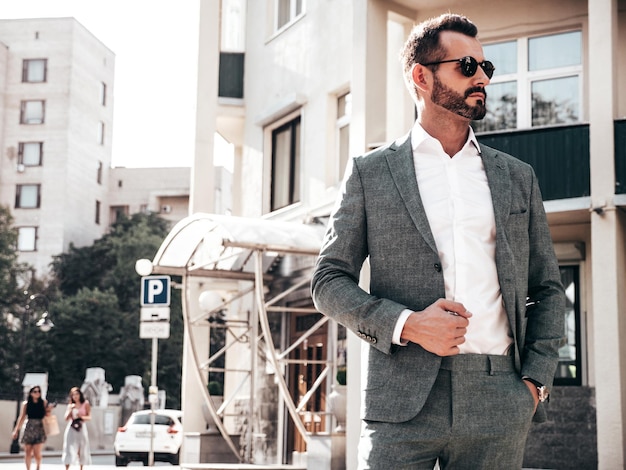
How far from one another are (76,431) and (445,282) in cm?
1905

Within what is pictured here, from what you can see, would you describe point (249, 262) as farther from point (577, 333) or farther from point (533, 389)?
point (533, 389)

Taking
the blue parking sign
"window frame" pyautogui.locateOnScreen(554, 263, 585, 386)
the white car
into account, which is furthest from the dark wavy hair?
the white car

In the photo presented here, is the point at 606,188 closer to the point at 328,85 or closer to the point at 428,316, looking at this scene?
the point at 328,85

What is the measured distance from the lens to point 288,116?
22.7 metres

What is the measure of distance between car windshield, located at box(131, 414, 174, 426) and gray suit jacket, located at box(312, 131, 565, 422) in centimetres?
2742

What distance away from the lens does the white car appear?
2969 cm

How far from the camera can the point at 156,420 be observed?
3136cm

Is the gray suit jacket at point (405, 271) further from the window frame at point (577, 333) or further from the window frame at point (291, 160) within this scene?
the window frame at point (291, 160)

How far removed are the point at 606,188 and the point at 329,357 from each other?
6485 millimetres

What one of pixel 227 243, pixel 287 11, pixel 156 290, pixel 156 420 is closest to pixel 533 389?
pixel 227 243

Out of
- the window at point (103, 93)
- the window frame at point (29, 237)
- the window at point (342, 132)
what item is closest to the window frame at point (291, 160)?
the window at point (342, 132)

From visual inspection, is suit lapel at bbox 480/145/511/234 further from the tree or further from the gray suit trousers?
the tree

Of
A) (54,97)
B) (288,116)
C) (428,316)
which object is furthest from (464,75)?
(54,97)

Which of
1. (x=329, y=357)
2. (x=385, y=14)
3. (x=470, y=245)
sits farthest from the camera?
(x=329, y=357)
